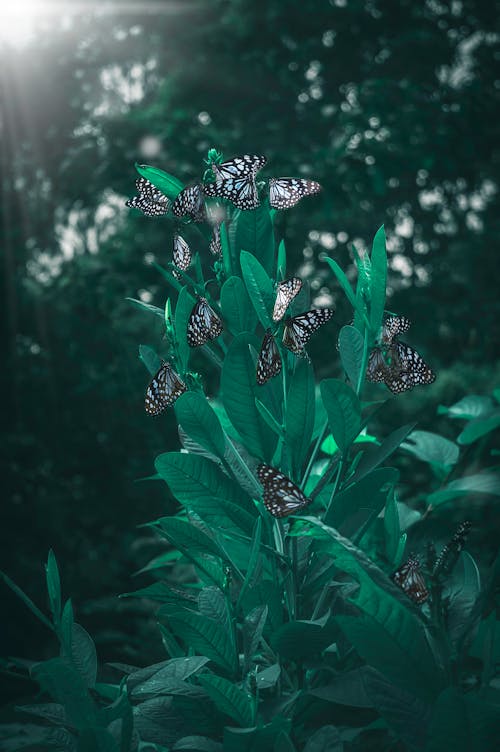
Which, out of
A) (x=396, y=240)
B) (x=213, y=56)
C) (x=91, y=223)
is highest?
(x=213, y=56)

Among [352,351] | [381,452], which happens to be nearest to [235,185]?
[352,351]

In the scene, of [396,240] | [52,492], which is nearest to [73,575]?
[52,492]

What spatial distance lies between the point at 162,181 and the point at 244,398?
1.40 ft

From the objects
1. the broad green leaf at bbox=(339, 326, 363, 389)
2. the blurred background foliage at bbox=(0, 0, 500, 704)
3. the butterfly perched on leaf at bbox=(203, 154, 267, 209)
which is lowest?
the blurred background foliage at bbox=(0, 0, 500, 704)

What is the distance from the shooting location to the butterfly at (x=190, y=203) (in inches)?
44.8

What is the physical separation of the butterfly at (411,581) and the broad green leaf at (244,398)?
0.28 m

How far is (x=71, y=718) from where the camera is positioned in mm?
979

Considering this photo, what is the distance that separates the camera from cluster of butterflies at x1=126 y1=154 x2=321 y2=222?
1.12 m

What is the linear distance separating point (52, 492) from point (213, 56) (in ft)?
16.6

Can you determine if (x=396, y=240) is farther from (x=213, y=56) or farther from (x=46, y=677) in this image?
(x=46, y=677)

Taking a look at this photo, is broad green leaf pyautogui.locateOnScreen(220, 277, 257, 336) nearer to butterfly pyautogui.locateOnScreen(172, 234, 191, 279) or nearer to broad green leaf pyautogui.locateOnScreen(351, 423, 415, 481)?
butterfly pyautogui.locateOnScreen(172, 234, 191, 279)

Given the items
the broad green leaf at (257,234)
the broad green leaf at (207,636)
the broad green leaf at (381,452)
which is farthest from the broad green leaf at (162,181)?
the broad green leaf at (207,636)

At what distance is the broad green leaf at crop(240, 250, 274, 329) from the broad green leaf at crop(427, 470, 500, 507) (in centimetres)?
69

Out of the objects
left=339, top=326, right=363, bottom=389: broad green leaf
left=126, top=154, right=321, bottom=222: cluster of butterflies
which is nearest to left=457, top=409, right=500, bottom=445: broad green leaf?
left=339, top=326, right=363, bottom=389: broad green leaf
